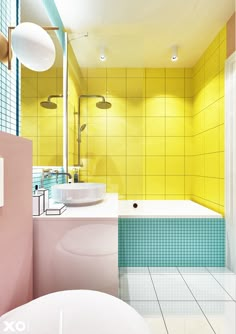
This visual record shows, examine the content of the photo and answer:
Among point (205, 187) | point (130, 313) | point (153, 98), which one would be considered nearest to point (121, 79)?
point (153, 98)

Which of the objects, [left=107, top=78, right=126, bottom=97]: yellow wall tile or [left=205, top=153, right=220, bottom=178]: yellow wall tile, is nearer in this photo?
[left=205, top=153, right=220, bottom=178]: yellow wall tile

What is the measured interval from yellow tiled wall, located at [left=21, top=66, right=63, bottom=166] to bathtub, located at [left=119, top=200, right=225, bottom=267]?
1.03 metres

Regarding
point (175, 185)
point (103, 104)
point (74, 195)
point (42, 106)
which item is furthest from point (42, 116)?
point (175, 185)

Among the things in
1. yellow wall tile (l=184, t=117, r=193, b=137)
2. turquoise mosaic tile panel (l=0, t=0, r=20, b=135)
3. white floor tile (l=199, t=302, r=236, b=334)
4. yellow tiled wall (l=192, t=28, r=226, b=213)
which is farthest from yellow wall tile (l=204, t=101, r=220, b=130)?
turquoise mosaic tile panel (l=0, t=0, r=20, b=135)

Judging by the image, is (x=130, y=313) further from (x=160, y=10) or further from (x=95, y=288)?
(x=160, y=10)

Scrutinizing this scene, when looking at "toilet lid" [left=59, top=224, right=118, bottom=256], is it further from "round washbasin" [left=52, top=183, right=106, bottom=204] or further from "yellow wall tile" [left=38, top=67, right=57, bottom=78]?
"yellow wall tile" [left=38, top=67, right=57, bottom=78]

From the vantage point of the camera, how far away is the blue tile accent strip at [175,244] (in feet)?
6.75

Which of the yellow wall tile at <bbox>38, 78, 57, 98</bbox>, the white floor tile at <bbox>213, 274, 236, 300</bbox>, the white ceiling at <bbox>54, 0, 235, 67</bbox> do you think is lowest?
the white floor tile at <bbox>213, 274, 236, 300</bbox>

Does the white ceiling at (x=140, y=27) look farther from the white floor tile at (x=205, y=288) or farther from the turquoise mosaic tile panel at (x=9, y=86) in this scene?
the white floor tile at (x=205, y=288)

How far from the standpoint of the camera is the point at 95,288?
1130 mm

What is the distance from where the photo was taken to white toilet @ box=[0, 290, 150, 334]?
674mm

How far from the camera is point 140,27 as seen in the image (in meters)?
2.18

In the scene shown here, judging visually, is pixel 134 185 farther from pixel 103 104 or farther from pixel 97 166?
pixel 103 104

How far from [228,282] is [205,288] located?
0.26m
